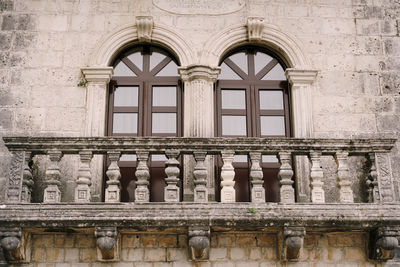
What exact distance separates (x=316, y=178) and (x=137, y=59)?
3.26 metres

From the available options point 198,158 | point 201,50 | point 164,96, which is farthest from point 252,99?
point 198,158

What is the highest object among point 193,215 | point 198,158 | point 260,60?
point 260,60

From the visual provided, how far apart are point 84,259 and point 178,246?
1.20m

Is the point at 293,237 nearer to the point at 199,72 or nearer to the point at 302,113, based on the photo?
the point at 302,113

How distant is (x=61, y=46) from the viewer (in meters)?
9.37

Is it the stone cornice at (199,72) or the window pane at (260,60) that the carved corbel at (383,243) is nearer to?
the window pane at (260,60)

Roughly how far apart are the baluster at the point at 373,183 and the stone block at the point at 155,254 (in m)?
2.73

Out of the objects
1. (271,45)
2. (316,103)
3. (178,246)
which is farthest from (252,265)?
(271,45)

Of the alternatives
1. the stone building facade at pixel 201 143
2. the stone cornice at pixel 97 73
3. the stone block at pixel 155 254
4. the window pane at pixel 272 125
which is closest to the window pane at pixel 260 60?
the stone building facade at pixel 201 143

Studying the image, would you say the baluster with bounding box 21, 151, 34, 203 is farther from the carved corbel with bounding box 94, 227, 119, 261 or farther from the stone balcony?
the carved corbel with bounding box 94, 227, 119, 261

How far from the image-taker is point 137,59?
31.1 feet

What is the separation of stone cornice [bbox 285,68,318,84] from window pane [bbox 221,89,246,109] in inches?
28.1

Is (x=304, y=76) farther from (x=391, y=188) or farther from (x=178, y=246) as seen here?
(x=178, y=246)

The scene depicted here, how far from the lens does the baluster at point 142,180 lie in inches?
305
